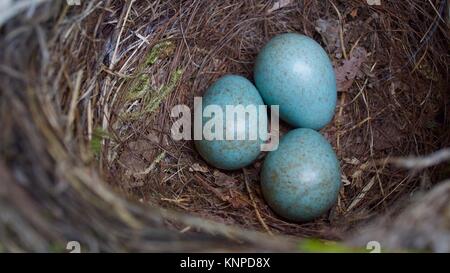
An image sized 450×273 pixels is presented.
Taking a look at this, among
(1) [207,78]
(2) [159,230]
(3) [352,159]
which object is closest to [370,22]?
(3) [352,159]

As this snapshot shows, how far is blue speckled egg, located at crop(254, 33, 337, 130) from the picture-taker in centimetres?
183

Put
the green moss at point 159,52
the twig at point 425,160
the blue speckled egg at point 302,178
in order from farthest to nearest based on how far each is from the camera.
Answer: the green moss at point 159,52 < the blue speckled egg at point 302,178 < the twig at point 425,160

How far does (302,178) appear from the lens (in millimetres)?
1758

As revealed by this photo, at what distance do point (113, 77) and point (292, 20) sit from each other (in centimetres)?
78

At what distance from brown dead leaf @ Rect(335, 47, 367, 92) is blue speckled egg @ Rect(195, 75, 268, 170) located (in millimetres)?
391

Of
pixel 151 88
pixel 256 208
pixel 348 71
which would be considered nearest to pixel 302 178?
pixel 256 208

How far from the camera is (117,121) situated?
1931 mm

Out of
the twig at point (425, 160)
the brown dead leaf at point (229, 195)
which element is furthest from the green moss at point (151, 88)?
the twig at point (425, 160)

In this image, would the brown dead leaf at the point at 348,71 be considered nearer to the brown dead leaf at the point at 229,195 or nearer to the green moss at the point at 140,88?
the brown dead leaf at the point at 229,195

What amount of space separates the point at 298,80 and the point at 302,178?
1.11ft

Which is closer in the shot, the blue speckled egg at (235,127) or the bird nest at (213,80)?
the bird nest at (213,80)

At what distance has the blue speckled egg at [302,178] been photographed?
5.79 ft

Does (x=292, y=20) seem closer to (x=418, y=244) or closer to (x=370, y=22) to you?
(x=370, y=22)

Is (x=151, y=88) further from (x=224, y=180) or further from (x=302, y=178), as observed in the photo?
(x=302, y=178)
